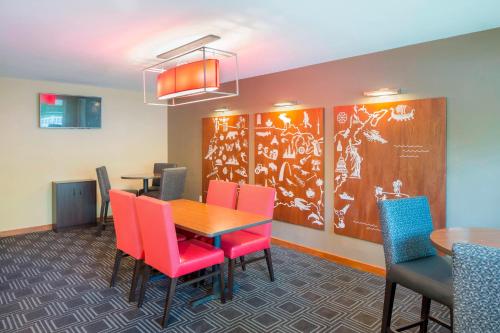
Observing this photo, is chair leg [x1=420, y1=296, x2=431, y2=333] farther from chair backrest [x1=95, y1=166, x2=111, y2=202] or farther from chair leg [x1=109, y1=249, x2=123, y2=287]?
chair backrest [x1=95, y1=166, x2=111, y2=202]

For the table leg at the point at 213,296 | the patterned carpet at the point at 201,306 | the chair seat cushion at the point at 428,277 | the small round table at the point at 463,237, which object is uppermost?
the small round table at the point at 463,237

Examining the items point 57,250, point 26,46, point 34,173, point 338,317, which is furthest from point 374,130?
point 34,173

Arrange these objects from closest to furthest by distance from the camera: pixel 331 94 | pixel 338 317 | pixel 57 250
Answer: pixel 338 317 < pixel 331 94 < pixel 57 250

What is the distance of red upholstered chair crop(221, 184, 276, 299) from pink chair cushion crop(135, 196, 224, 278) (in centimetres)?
22

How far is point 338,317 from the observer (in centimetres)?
278

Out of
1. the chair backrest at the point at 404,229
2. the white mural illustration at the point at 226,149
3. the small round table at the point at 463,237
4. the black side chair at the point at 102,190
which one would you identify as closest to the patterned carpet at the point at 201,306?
the chair backrest at the point at 404,229

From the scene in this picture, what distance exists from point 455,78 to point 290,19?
5.50ft

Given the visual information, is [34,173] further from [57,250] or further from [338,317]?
[338,317]

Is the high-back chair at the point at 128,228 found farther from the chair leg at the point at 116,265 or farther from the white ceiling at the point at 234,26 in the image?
the white ceiling at the point at 234,26

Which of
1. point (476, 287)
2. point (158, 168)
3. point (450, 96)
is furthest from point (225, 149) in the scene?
point (476, 287)

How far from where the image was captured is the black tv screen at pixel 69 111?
17.7ft

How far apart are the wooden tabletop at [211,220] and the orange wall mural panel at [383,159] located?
4.11ft

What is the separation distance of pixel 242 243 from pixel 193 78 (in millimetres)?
1580

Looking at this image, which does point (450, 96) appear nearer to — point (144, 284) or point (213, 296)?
point (213, 296)
